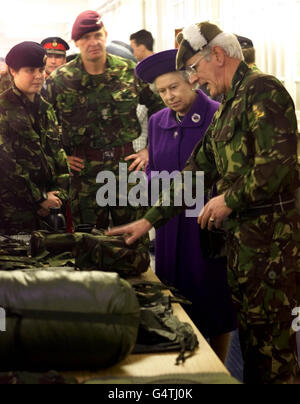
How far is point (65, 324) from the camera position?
48.7 inches

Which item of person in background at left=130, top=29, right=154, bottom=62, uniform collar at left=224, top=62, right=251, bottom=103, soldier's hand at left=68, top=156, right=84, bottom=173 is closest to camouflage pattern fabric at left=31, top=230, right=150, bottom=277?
uniform collar at left=224, top=62, right=251, bottom=103

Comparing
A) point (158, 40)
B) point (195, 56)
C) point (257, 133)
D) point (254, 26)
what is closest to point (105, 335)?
point (257, 133)

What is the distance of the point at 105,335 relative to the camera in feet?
4.08

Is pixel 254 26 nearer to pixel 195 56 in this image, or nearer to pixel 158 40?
pixel 195 56

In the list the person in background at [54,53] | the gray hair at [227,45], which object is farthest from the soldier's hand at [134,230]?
the person in background at [54,53]

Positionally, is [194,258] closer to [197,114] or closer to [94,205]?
[197,114]

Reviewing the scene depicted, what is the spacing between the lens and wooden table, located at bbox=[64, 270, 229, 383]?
130cm

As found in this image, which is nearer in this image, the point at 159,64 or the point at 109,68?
the point at 159,64

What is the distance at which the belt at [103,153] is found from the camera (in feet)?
11.4

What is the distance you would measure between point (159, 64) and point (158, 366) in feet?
4.77

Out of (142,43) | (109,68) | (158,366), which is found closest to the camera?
(158,366)

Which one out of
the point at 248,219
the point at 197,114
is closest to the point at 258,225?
the point at 248,219
